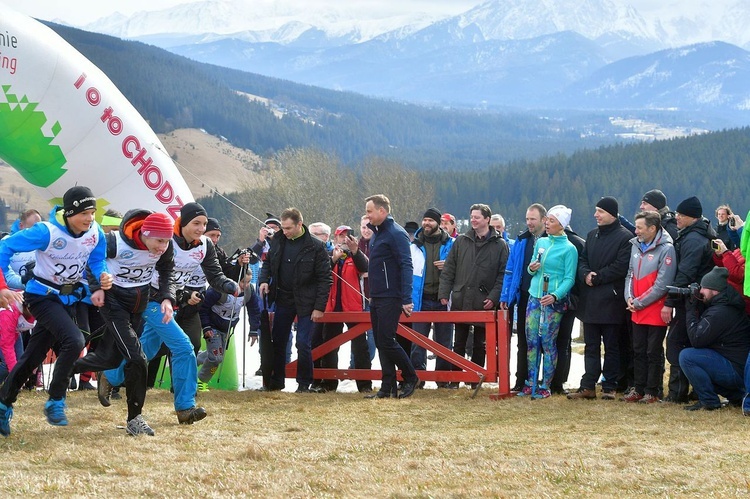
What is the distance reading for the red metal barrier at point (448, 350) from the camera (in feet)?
35.8

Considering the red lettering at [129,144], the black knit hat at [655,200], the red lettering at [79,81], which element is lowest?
the black knit hat at [655,200]

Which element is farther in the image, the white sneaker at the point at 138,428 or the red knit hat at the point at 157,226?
the white sneaker at the point at 138,428

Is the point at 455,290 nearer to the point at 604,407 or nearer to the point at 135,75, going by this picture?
the point at 604,407

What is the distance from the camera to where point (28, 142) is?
13.8 m

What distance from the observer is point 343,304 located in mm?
12023

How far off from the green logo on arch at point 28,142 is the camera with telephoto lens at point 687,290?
8.55 m

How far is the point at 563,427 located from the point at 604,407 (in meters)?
1.38

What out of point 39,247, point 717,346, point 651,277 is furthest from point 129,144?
point 717,346

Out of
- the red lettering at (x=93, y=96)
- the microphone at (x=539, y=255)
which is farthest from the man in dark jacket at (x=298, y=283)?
the red lettering at (x=93, y=96)

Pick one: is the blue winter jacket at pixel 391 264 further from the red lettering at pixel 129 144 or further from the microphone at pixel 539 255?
the red lettering at pixel 129 144

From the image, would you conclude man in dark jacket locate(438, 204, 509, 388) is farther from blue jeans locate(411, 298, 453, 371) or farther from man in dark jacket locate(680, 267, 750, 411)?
man in dark jacket locate(680, 267, 750, 411)

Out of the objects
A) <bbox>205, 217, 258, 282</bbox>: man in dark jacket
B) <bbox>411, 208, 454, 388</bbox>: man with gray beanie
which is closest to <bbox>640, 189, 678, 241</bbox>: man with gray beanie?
<bbox>411, 208, 454, 388</bbox>: man with gray beanie

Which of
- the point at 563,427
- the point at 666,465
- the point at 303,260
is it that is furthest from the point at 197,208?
the point at 666,465

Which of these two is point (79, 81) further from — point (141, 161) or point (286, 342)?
point (286, 342)
